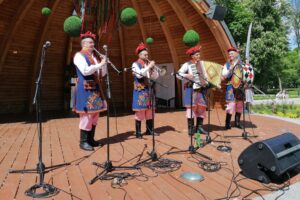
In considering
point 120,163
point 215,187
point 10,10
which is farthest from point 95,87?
point 10,10

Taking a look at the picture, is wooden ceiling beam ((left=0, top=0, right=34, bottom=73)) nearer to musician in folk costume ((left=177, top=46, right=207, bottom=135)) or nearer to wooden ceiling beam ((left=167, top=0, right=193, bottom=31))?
wooden ceiling beam ((left=167, top=0, right=193, bottom=31))

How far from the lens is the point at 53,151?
179 inches

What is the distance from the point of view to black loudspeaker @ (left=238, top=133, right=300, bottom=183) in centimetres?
294

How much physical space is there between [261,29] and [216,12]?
744 inches

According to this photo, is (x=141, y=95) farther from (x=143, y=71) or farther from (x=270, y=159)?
(x=270, y=159)

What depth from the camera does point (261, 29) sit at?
965 inches

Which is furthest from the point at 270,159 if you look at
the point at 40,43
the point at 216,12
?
the point at 40,43

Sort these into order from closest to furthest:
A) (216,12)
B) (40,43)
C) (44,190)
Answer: (44,190) < (216,12) < (40,43)

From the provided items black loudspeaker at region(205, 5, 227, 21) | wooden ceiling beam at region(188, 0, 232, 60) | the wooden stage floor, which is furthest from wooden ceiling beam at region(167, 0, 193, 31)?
the wooden stage floor

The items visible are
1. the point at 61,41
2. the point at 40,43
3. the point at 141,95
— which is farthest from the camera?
the point at 61,41

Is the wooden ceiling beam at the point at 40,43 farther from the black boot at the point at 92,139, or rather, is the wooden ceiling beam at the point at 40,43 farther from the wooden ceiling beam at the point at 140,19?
the black boot at the point at 92,139

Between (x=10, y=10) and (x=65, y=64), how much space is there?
2.90 m

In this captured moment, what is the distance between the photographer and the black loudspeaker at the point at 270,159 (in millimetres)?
2939

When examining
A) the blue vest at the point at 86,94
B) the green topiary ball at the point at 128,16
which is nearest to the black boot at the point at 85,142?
the blue vest at the point at 86,94
